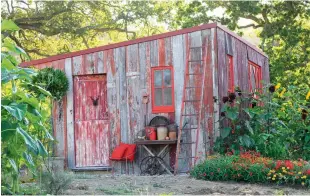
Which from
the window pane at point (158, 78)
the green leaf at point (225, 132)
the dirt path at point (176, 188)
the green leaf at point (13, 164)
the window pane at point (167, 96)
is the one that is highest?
the window pane at point (158, 78)

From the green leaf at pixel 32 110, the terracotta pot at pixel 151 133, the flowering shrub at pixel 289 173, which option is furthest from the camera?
the terracotta pot at pixel 151 133

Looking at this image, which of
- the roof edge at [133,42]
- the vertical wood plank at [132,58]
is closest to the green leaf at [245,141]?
the roof edge at [133,42]

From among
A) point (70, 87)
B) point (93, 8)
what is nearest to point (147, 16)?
point (93, 8)

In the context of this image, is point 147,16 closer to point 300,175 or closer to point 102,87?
point 102,87

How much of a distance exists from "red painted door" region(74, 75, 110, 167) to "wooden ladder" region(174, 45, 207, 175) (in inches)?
68.0

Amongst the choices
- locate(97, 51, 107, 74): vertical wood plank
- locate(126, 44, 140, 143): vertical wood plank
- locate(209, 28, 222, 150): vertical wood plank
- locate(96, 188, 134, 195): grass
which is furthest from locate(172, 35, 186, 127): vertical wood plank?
locate(96, 188, 134, 195): grass

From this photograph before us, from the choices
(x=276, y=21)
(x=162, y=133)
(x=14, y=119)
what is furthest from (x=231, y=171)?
(x=276, y=21)

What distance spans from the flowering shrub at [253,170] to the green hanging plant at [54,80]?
12.4ft

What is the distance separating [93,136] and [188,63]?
2548 mm

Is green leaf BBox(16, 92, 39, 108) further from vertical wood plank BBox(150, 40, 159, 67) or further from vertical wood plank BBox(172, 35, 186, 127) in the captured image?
vertical wood plank BBox(150, 40, 159, 67)

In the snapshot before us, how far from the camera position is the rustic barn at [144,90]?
36.8 feet

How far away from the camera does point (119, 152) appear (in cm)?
→ 1172

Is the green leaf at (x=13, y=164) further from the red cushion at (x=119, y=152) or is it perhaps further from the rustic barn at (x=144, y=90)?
the red cushion at (x=119, y=152)

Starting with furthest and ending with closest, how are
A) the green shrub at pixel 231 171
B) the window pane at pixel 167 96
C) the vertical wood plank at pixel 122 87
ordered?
the vertical wood plank at pixel 122 87 < the window pane at pixel 167 96 < the green shrub at pixel 231 171
